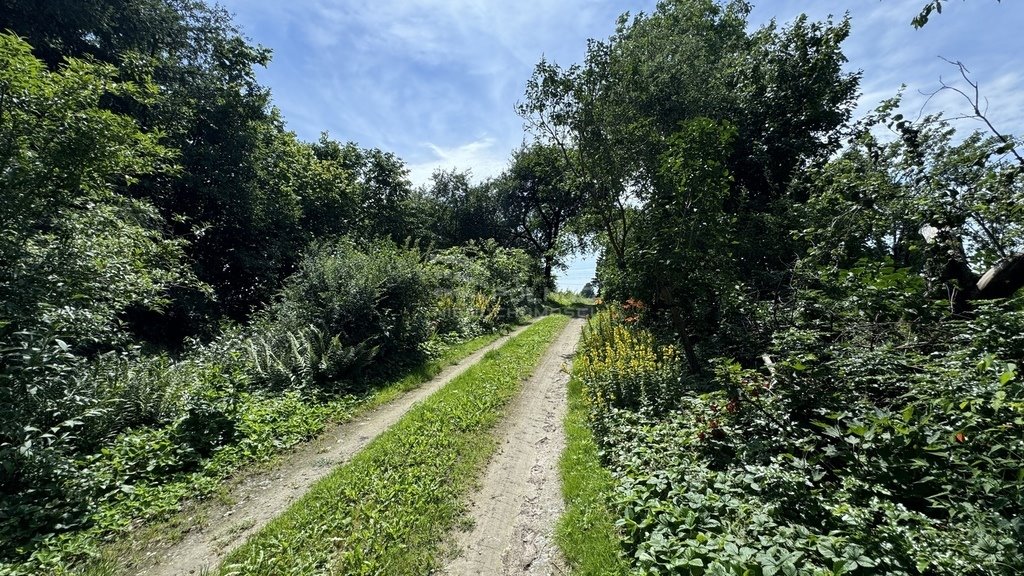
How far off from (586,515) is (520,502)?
3.04 feet

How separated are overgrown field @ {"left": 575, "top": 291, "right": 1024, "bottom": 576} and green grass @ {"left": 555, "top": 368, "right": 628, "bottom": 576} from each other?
0.13 m

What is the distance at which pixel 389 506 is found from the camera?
4.18 metres

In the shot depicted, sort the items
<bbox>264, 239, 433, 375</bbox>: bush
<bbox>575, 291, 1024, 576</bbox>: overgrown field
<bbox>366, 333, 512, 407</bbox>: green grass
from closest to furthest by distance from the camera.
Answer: <bbox>575, 291, 1024, 576</bbox>: overgrown field < <bbox>366, 333, 512, 407</bbox>: green grass < <bbox>264, 239, 433, 375</bbox>: bush

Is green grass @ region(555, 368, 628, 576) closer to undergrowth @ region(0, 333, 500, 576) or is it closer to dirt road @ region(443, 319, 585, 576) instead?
dirt road @ region(443, 319, 585, 576)

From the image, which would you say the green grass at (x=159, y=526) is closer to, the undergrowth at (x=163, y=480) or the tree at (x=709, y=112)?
the undergrowth at (x=163, y=480)

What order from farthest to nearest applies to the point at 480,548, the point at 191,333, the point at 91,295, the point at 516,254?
the point at 516,254, the point at 191,333, the point at 91,295, the point at 480,548

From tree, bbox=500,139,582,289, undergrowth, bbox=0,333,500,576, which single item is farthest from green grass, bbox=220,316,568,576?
tree, bbox=500,139,582,289

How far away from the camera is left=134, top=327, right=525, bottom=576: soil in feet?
11.5

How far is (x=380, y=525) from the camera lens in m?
3.88

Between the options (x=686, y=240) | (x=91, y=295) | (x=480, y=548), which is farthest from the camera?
(x=686, y=240)

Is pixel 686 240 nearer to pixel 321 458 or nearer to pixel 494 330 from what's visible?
pixel 321 458

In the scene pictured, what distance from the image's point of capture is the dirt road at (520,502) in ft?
11.7

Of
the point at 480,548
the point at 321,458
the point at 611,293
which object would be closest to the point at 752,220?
the point at 611,293

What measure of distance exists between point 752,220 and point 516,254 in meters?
15.0
